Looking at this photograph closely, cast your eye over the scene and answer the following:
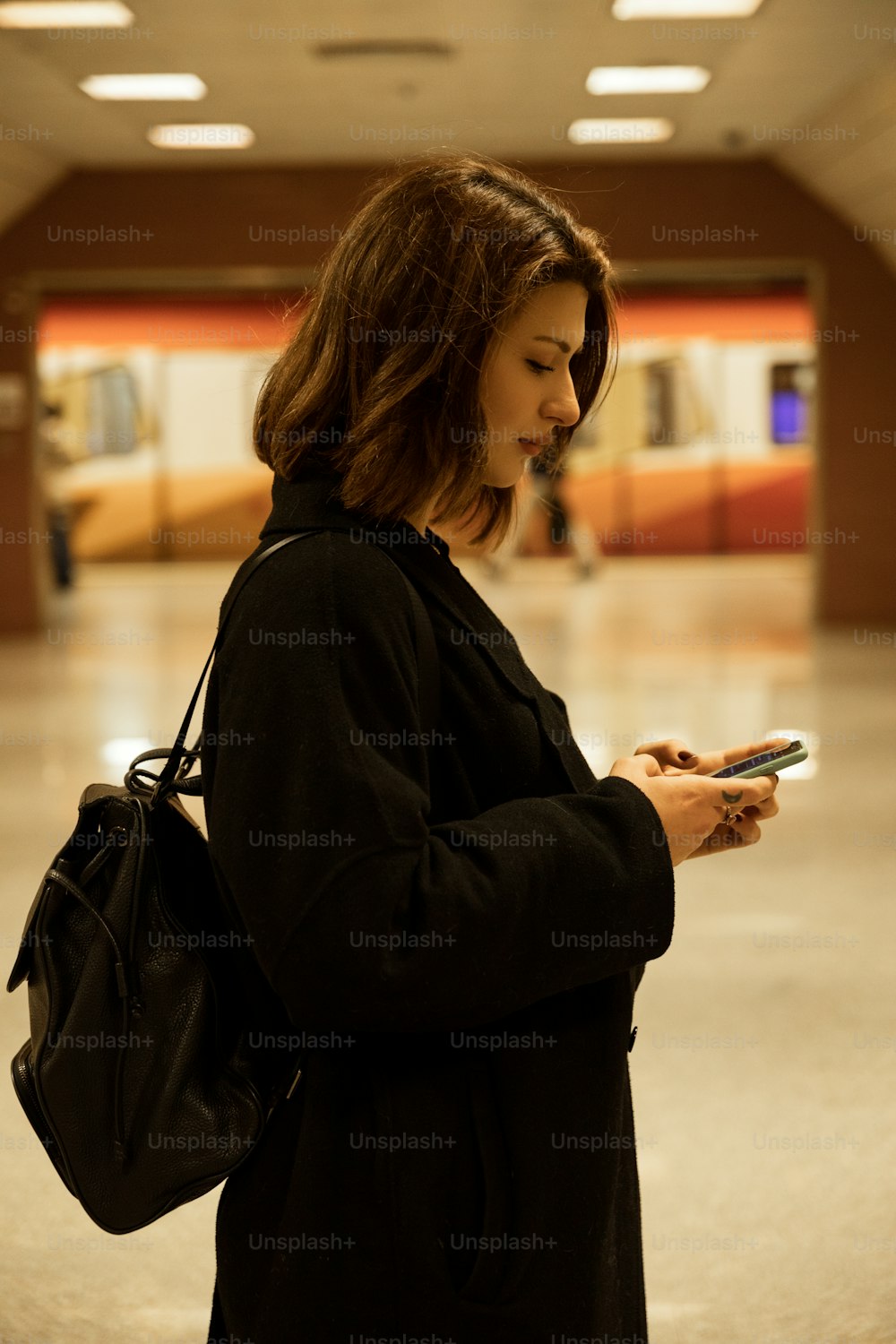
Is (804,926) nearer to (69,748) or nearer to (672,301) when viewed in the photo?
(69,748)

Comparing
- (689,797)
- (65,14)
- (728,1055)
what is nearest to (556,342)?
(689,797)

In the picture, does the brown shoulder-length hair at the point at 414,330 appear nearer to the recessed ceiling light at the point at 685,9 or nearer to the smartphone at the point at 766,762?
the smartphone at the point at 766,762

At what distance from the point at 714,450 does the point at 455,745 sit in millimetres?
17260

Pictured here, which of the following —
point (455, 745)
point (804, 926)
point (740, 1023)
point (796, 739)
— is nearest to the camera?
point (455, 745)

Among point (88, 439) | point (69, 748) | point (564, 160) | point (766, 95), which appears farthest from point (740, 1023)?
point (88, 439)

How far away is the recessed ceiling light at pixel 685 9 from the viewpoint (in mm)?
7359

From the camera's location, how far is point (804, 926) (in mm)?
4113

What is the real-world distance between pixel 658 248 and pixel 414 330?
11.2 m

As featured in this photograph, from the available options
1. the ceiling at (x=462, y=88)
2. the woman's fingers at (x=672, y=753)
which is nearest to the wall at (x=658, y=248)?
the ceiling at (x=462, y=88)

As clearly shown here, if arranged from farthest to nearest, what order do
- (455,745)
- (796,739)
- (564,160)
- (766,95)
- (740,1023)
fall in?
1. (564,160)
2. (766,95)
3. (740,1023)
4. (796,739)
5. (455,745)

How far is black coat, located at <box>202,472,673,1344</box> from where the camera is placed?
97 centimetres

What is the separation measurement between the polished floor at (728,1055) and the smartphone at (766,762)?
143cm

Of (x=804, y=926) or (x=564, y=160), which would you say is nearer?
(x=804, y=926)

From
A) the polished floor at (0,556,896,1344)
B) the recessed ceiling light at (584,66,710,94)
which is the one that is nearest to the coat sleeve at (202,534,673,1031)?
the polished floor at (0,556,896,1344)
